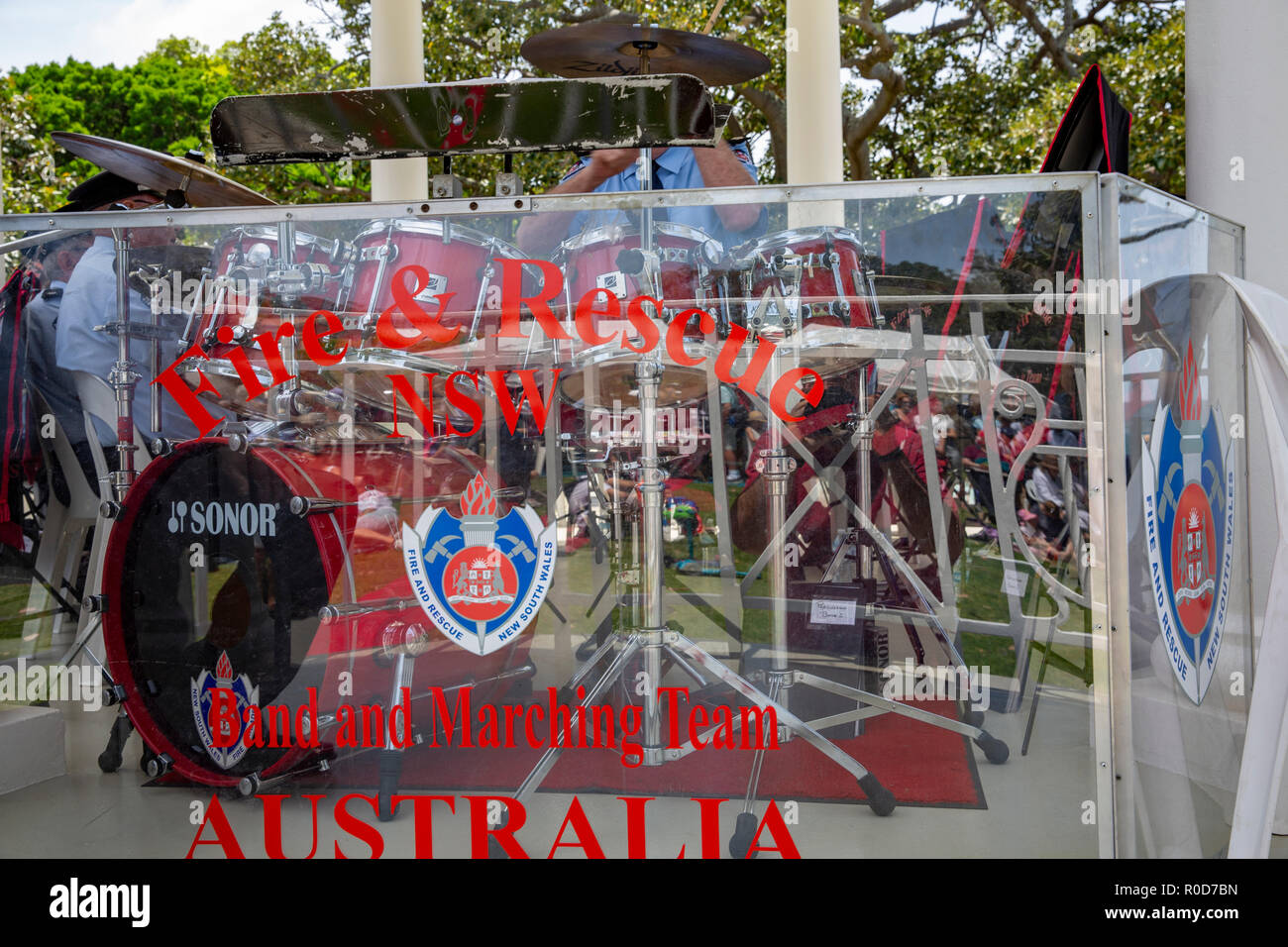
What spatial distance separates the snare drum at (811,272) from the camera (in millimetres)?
2121

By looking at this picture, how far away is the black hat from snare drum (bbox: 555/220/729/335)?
1.99m

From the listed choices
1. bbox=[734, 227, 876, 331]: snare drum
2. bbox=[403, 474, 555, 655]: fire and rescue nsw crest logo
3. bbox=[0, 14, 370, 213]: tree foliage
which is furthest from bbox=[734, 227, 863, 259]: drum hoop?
bbox=[0, 14, 370, 213]: tree foliage

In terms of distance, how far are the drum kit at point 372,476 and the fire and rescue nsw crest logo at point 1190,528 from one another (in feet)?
1.68

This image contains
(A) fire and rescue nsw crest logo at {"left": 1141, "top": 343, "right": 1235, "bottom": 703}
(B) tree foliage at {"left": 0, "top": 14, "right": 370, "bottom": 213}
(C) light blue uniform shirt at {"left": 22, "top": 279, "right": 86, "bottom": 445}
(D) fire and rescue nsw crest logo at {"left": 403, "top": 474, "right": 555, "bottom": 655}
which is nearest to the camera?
(A) fire and rescue nsw crest logo at {"left": 1141, "top": 343, "right": 1235, "bottom": 703}

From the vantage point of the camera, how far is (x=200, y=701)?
2369 millimetres

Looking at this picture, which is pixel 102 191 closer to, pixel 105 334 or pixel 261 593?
pixel 105 334

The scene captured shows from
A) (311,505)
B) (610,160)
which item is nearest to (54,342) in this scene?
(311,505)

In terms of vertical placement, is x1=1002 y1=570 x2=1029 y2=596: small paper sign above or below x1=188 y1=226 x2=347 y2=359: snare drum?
below

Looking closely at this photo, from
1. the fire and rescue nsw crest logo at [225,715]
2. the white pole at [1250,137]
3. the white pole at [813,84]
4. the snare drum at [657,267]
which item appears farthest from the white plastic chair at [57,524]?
the white pole at [813,84]

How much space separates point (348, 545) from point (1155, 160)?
29.4 ft

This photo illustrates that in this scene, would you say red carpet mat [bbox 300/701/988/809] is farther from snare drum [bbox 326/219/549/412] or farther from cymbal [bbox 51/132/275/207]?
cymbal [bbox 51/132/275/207]

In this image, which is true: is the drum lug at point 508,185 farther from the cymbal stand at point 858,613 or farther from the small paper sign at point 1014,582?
the small paper sign at point 1014,582

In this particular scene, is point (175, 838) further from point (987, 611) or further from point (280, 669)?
point (987, 611)

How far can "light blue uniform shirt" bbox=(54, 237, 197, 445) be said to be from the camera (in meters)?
2.34
